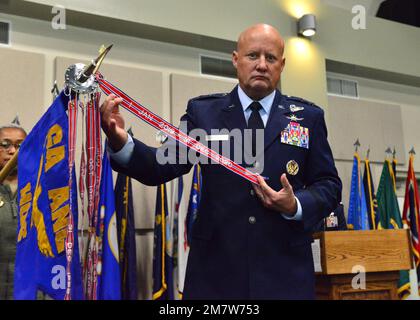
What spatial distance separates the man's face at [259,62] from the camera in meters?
1.49

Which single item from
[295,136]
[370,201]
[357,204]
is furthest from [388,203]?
[295,136]

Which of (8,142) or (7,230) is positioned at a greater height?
(8,142)

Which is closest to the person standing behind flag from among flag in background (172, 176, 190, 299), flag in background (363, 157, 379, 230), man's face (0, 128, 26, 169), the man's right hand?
man's face (0, 128, 26, 169)

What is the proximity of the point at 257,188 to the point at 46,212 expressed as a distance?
2.14 ft

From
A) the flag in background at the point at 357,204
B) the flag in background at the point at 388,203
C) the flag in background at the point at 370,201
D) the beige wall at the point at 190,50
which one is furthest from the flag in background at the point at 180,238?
the flag in background at the point at 388,203

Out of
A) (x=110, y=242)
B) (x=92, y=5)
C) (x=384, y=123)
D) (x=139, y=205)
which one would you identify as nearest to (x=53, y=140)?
(x=110, y=242)

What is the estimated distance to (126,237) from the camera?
3.70 meters

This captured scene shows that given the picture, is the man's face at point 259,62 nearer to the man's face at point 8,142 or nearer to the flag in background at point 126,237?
the man's face at point 8,142

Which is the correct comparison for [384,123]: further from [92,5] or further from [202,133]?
[202,133]

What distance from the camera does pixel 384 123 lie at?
236 inches

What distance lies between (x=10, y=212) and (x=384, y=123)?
15.3ft

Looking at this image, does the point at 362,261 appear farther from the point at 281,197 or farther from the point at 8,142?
the point at 8,142

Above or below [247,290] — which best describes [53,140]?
above
